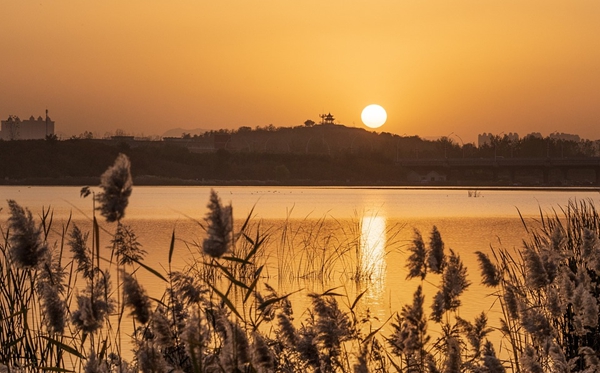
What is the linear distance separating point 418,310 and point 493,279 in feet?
2.42

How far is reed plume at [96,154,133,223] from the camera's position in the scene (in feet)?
12.0

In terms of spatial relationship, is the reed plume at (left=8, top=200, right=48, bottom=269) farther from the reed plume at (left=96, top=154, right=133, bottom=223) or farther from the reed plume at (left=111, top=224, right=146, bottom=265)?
the reed plume at (left=111, top=224, right=146, bottom=265)

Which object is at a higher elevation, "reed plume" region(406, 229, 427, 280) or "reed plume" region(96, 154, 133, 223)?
"reed plume" region(96, 154, 133, 223)

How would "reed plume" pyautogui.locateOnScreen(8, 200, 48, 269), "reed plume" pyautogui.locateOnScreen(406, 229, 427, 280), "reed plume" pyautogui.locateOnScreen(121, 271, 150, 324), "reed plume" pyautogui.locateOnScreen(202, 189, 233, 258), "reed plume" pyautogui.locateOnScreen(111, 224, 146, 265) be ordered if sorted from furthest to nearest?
"reed plume" pyautogui.locateOnScreen(406, 229, 427, 280)
"reed plume" pyautogui.locateOnScreen(111, 224, 146, 265)
"reed plume" pyautogui.locateOnScreen(8, 200, 48, 269)
"reed plume" pyautogui.locateOnScreen(121, 271, 150, 324)
"reed plume" pyautogui.locateOnScreen(202, 189, 233, 258)

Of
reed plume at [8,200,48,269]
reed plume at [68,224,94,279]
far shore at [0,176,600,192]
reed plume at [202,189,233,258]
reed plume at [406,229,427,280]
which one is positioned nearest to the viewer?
reed plume at [202,189,233,258]

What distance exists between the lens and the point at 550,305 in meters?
5.50

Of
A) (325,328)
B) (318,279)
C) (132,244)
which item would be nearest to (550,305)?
(325,328)

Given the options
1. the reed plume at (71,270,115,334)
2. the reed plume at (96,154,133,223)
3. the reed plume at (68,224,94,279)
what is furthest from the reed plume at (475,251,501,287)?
the reed plume at (96,154,133,223)

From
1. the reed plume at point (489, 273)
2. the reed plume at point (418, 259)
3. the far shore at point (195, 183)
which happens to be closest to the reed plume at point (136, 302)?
the reed plume at point (418, 259)

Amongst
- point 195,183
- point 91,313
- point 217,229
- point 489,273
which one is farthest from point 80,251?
point 195,183

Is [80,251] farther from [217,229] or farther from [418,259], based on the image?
[217,229]

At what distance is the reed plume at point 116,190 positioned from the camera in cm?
364

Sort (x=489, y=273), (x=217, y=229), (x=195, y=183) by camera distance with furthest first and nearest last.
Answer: (x=195, y=183)
(x=489, y=273)
(x=217, y=229)

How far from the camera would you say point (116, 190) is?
3666 millimetres
